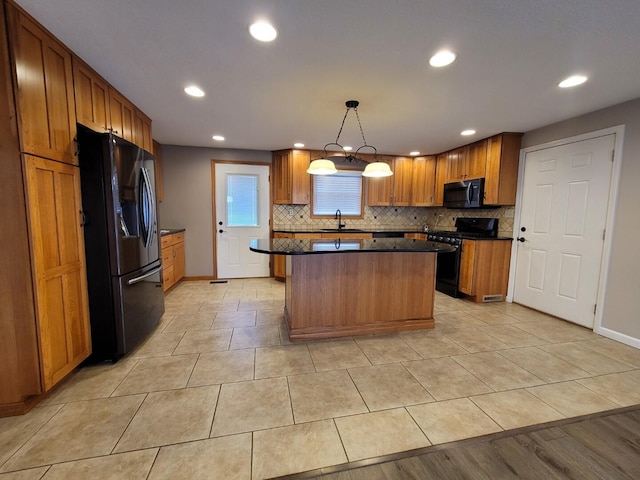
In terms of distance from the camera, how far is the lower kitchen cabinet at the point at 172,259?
3.79m

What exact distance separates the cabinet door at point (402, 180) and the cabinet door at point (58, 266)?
4620mm

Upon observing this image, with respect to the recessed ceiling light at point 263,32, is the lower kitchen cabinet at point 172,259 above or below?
below

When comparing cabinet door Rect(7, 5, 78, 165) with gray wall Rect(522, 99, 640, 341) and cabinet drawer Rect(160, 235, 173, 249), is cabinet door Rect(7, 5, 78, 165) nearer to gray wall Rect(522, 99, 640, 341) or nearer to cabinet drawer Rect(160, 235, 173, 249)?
cabinet drawer Rect(160, 235, 173, 249)

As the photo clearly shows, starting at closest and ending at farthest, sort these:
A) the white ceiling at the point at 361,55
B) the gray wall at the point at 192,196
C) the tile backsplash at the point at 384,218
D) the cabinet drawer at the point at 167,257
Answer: the white ceiling at the point at 361,55 < the cabinet drawer at the point at 167,257 < the gray wall at the point at 192,196 < the tile backsplash at the point at 384,218

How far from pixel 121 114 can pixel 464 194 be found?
14.8ft

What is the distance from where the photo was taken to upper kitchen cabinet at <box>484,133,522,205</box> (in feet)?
12.1

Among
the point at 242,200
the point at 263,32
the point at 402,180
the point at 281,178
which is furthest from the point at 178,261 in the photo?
the point at 402,180

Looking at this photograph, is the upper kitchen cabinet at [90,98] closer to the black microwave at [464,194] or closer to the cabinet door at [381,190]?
the cabinet door at [381,190]

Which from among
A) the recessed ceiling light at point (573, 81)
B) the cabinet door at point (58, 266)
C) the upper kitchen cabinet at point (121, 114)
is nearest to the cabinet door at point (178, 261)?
the upper kitchen cabinet at point (121, 114)

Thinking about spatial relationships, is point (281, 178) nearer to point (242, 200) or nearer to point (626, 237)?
A: point (242, 200)

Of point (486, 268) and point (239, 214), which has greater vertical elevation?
point (239, 214)

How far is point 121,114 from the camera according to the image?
2.62 meters

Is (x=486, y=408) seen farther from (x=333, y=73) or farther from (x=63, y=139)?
(x=63, y=139)

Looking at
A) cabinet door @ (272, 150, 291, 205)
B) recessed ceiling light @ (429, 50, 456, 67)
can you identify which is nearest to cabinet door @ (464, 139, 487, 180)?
recessed ceiling light @ (429, 50, 456, 67)
